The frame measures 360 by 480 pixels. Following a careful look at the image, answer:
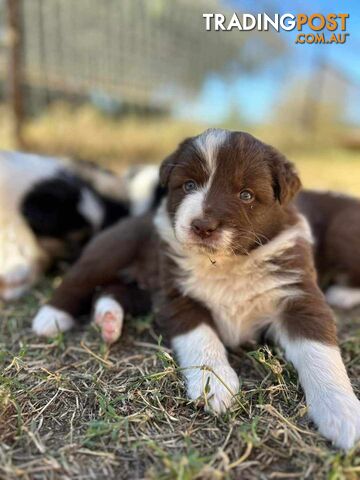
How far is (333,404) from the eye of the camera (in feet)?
9.27

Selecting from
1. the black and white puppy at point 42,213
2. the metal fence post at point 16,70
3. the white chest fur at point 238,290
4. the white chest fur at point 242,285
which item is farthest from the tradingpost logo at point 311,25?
the metal fence post at point 16,70

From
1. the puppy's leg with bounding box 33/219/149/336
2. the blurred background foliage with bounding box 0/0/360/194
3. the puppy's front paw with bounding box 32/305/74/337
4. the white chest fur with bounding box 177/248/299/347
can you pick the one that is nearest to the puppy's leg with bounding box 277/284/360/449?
the white chest fur with bounding box 177/248/299/347

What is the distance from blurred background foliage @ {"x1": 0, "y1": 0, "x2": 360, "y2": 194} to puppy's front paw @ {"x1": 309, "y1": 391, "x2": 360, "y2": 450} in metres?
6.39

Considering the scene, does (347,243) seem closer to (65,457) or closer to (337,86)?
(65,457)

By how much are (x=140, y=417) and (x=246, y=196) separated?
1511 mm

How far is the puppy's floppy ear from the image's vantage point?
11.6ft

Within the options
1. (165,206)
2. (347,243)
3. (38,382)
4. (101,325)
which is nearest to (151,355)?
(101,325)

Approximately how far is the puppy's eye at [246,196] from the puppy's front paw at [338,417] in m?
1.27

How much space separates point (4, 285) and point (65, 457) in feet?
9.61

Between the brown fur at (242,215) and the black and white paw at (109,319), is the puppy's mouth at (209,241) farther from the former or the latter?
the black and white paw at (109,319)

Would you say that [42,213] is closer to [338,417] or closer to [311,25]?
[311,25]

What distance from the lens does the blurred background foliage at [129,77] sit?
30.5 ft

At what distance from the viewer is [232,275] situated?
3623 millimetres

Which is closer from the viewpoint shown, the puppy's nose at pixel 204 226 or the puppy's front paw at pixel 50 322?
the puppy's nose at pixel 204 226
